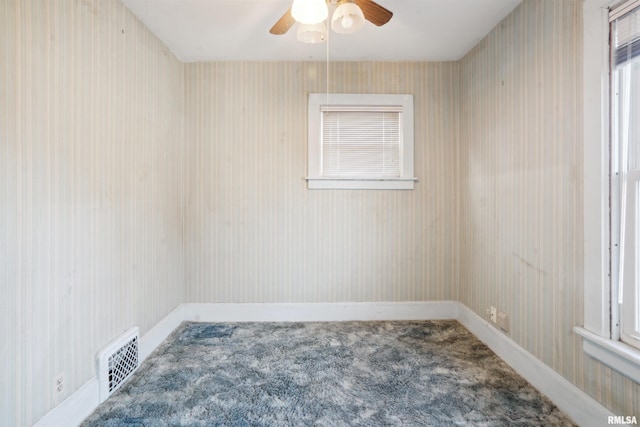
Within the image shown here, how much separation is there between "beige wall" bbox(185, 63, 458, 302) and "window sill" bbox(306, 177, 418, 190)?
53mm

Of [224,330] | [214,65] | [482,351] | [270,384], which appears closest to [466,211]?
[482,351]

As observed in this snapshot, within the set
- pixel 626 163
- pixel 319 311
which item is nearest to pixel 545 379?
pixel 626 163

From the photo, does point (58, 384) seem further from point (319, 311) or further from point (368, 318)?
point (368, 318)

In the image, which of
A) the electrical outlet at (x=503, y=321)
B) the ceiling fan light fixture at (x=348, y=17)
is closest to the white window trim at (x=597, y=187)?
the electrical outlet at (x=503, y=321)

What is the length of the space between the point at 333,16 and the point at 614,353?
207 cm

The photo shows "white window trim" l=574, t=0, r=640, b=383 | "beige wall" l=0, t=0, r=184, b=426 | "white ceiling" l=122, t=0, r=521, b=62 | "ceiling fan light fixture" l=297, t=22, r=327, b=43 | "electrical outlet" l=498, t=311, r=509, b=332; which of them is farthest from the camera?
"electrical outlet" l=498, t=311, r=509, b=332

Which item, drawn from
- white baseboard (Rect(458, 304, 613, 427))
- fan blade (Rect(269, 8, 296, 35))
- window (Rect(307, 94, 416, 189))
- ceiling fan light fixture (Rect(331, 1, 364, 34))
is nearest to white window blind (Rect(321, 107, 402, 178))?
window (Rect(307, 94, 416, 189))

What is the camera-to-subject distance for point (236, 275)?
277 cm

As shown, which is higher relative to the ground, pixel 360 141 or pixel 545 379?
pixel 360 141

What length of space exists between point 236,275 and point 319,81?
2.00m

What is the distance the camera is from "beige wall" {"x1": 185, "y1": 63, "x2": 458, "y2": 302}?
2.74 m

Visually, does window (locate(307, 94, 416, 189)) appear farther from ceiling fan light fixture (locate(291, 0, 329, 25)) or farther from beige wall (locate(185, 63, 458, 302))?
ceiling fan light fixture (locate(291, 0, 329, 25))

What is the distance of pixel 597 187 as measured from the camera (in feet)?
4.54

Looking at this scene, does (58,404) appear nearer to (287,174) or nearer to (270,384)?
(270,384)
